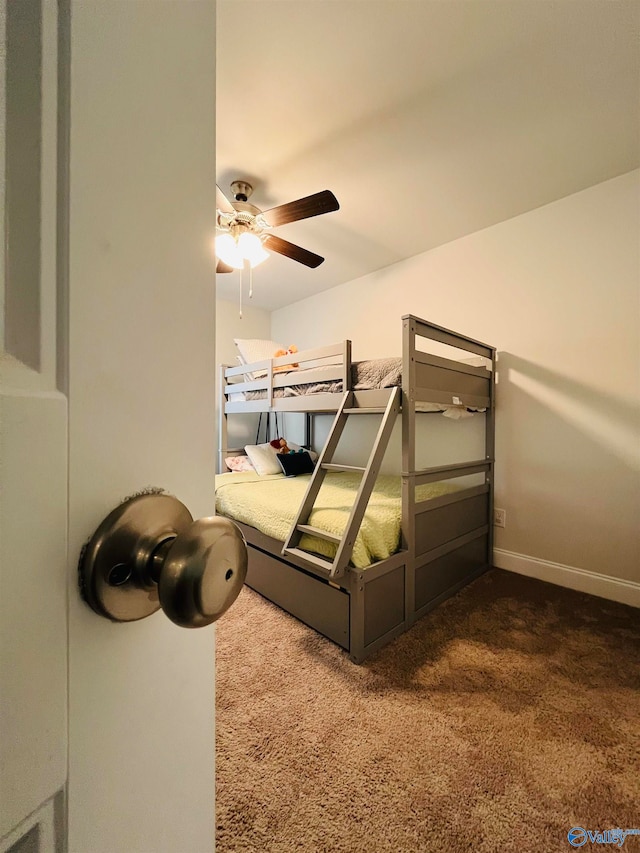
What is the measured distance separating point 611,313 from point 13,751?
2.76m

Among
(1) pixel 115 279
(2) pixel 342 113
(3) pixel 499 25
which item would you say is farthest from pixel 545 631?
(2) pixel 342 113

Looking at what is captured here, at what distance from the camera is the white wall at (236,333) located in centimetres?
382

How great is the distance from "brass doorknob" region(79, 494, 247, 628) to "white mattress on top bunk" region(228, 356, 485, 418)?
1.62 meters

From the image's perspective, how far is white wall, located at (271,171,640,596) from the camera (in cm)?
198

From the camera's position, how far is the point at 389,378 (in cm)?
179

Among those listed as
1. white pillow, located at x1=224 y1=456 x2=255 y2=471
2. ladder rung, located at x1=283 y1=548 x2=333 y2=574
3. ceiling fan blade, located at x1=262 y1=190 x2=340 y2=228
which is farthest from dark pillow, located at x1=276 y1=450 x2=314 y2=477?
ceiling fan blade, located at x1=262 y1=190 x2=340 y2=228

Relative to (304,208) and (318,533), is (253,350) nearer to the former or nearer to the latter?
(304,208)

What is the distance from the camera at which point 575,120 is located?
1616mm

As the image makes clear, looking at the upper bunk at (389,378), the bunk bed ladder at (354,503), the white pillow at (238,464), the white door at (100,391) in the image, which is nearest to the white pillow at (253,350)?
the upper bunk at (389,378)

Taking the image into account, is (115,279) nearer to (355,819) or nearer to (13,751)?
(13,751)

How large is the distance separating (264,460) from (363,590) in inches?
75.0

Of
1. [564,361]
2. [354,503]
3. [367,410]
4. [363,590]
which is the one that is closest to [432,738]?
[363,590]

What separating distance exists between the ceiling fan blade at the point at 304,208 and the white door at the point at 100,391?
150 centimetres

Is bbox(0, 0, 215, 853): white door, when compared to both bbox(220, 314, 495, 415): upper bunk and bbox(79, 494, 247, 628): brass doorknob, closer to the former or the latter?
bbox(79, 494, 247, 628): brass doorknob
